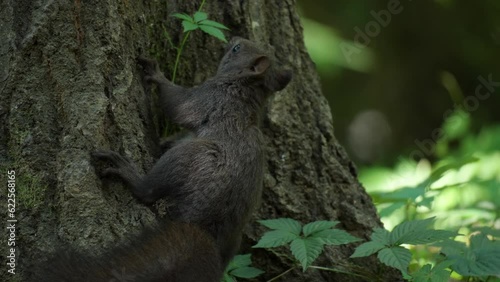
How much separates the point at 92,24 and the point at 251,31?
123 centimetres

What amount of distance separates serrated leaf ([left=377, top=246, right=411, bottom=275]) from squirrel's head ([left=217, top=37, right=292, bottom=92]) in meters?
1.25

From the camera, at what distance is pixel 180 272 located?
3.17 metres

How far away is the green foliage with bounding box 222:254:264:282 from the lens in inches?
154

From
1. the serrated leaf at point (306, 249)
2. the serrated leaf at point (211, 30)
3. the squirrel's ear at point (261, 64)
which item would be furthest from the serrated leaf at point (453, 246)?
the serrated leaf at point (211, 30)

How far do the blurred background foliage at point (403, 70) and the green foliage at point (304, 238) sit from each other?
3731 millimetres

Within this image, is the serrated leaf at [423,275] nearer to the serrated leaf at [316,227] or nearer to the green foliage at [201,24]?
the serrated leaf at [316,227]

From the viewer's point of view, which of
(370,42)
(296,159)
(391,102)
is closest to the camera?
(296,159)

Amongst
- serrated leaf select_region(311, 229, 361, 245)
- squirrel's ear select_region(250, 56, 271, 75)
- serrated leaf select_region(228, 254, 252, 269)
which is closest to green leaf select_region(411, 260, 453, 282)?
serrated leaf select_region(311, 229, 361, 245)

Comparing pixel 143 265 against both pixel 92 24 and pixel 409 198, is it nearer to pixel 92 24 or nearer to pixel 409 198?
pixel 92 24

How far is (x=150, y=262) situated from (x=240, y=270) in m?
0.83

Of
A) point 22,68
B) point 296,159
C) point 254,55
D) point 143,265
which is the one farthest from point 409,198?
point 22,68

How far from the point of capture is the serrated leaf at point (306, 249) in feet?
11.5

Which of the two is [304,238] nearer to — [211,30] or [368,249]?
[368,249]

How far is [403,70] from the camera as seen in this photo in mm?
9773
